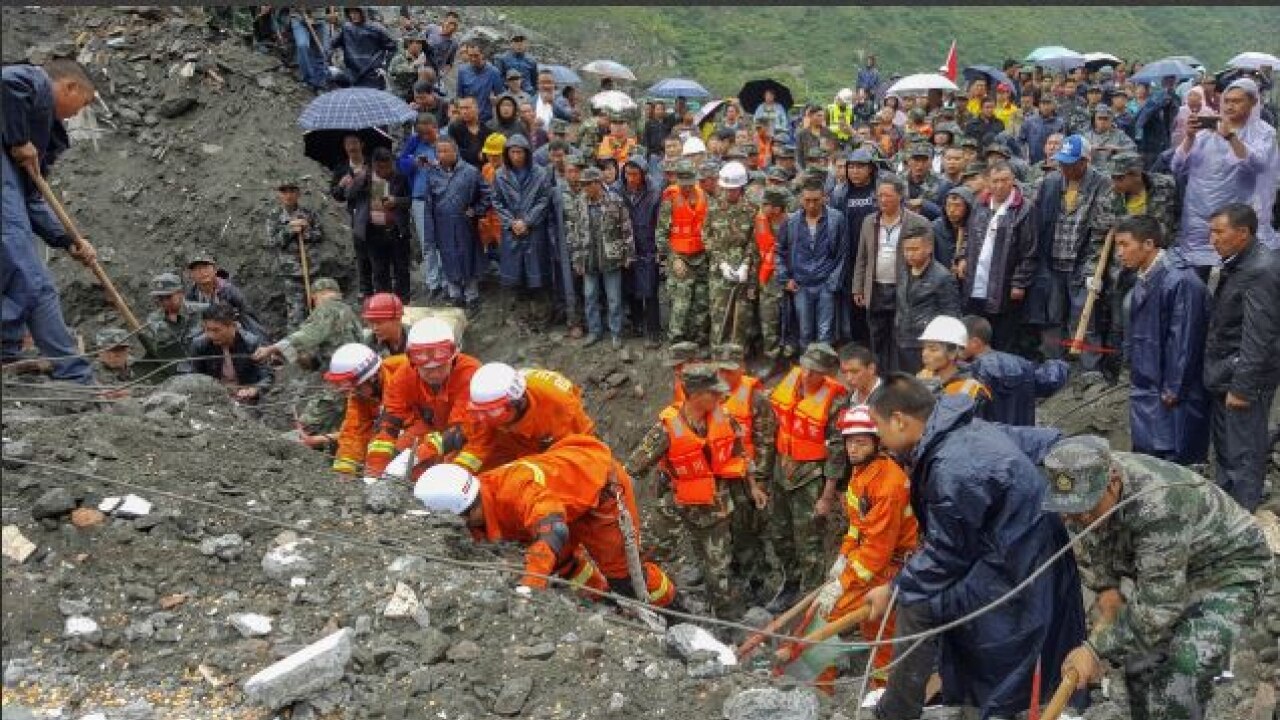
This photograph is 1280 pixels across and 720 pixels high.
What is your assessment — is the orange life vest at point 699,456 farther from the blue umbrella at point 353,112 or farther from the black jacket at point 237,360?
the blue umbrella at point 353,112

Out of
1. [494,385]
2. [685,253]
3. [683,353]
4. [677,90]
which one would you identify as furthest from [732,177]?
[677,90]

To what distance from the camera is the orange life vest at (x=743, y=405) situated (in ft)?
27.4

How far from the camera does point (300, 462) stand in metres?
6.91

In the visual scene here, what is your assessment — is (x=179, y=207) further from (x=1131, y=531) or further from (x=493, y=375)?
(x=1131, y=531)

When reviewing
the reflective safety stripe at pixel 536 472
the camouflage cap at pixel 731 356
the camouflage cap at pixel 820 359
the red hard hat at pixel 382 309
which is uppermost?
the red hard hat at pixel 382 309

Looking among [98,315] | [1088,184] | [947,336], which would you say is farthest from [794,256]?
[98,315]

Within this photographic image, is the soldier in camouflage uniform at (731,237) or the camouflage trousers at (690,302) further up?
the soldier in camouflage uniform at (731,237)

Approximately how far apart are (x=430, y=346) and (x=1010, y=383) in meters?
3.60

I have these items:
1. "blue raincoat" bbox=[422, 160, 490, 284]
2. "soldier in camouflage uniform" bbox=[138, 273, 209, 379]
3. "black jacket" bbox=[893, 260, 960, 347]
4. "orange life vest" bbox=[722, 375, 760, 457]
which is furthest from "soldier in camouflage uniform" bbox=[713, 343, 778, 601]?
"soldier in camouflage uniform" bbox=[138, 273, 209, 379]

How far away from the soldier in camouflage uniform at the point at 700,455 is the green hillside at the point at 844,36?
23787mm

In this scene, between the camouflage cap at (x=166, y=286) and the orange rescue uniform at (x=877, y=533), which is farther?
the camouflage cap at (x=166, y=286)

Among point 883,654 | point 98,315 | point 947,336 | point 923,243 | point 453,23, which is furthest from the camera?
point 453,23

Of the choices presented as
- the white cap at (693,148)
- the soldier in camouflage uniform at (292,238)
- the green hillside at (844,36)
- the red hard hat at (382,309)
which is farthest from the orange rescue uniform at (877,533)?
the green hillside at (844,36)

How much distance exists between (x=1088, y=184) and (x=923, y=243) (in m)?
1.62
